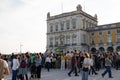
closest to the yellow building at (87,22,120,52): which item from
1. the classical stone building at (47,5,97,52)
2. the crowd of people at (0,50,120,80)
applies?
the classical stone building at (47,5,97,52)

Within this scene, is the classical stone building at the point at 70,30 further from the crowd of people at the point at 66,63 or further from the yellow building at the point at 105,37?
the crowd of people at the point at 66,63

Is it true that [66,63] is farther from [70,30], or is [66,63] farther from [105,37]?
[70,30]

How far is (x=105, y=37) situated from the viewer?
5631 centimetres

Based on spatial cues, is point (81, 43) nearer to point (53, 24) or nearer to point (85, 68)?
point (53, 24)

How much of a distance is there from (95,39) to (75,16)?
25.4ft

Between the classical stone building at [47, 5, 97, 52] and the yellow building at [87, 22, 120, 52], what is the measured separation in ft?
5.13

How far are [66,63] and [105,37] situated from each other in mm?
34454

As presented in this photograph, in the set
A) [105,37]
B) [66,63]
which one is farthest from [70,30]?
[66,63]

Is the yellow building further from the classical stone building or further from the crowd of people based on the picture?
the crowd of people

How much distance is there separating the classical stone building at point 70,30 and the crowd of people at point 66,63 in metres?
33.0

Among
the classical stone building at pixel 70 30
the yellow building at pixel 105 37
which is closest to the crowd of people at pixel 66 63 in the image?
the yellow building at pixel 105 37

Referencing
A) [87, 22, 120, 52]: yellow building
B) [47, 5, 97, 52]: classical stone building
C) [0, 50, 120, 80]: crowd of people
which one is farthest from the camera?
[47, 5, 97, 52]: classical stone building

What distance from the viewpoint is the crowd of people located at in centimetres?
1270

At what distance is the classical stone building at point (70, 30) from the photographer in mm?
57759
